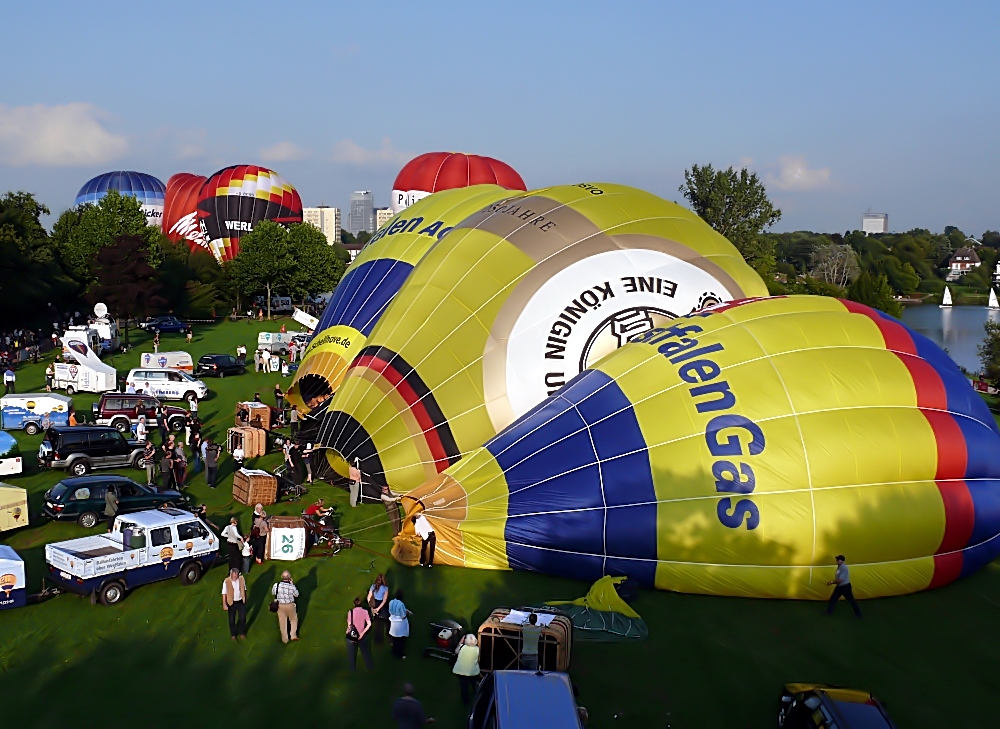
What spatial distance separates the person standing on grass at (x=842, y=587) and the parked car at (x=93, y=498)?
999 cm

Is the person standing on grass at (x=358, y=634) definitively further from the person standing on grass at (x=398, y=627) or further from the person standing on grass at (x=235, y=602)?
the person standing on grass at (x=235, y=602)

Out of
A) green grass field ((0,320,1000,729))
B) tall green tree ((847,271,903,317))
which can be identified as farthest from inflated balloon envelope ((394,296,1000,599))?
tall green tree ((847,271,903,317))

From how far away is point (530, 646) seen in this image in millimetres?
8953

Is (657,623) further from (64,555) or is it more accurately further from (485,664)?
(64,555)

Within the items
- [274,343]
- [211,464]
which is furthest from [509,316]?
[274,343]

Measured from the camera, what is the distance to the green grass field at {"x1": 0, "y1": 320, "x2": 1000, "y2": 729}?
8.66m

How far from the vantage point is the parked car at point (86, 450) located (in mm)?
17422

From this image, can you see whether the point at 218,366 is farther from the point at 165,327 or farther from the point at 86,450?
the point at 165,327

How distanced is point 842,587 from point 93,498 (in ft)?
36.9

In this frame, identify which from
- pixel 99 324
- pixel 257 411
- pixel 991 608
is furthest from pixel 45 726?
pixel 99 324

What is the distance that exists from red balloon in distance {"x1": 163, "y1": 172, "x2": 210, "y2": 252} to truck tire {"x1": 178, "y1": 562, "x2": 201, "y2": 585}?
51957 millimetres

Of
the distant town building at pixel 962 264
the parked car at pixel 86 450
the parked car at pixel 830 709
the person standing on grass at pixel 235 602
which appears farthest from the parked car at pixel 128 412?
the distant town building at pixel 962 264

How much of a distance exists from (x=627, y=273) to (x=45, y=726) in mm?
9762

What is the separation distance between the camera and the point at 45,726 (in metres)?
8.19
